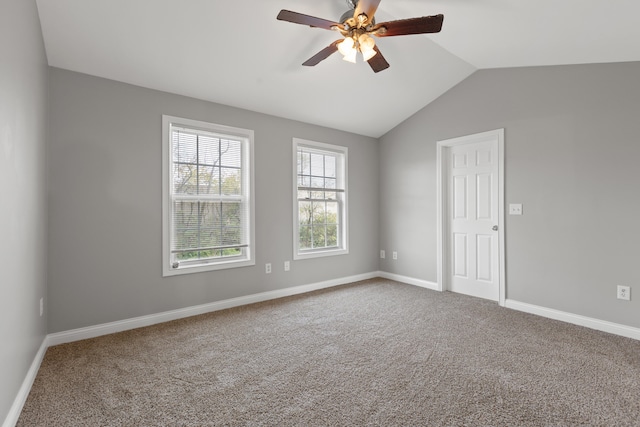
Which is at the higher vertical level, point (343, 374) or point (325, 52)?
point (325, 52)

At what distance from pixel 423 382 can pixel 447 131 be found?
10.5 ft

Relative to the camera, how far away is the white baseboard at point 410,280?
4.36 metres

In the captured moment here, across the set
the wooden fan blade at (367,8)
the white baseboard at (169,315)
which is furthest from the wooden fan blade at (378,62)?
the white baseboard at (169,315)

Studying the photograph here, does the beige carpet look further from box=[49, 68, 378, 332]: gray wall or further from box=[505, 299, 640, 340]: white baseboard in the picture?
box=[49, 68, 378, 332]: gray wall

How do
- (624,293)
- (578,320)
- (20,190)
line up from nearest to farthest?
(20,190) < (624,293) < (578,320)

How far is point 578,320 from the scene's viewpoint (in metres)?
3.06

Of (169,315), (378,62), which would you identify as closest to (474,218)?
(378,62)

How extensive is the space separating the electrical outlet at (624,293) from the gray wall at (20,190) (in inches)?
174

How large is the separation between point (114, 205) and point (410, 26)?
288 cm

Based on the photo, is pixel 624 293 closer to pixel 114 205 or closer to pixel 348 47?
pixel 348 47

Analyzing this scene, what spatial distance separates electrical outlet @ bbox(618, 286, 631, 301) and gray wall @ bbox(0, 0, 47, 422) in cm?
442

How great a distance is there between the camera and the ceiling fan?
6.66 ft

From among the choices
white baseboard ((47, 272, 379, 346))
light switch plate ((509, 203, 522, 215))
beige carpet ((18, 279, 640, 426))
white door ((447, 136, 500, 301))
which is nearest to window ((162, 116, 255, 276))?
white baseboard ((47, 272, 379, 346))

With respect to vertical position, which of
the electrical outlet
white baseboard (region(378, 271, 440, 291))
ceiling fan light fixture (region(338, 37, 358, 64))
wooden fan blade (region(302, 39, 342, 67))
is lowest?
white baseboard (region(378, 271, 440, 291))
